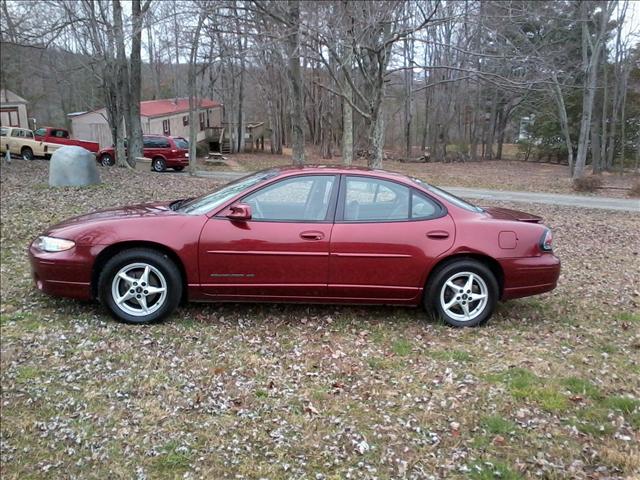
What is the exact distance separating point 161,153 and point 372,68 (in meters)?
16.1

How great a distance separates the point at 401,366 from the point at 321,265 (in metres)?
1.13

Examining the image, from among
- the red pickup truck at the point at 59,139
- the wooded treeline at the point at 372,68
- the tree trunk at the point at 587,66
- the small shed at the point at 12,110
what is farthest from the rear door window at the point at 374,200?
the small shed at the point at 12,110

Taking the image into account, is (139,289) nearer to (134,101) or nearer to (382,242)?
(382,242)

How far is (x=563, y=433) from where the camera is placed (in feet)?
10.3

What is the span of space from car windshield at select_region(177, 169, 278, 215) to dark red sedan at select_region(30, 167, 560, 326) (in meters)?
0.02

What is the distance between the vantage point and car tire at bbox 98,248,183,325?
177 inches

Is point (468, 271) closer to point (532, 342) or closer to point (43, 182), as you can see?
point (532, 342)

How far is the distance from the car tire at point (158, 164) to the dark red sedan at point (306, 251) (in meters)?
20.7

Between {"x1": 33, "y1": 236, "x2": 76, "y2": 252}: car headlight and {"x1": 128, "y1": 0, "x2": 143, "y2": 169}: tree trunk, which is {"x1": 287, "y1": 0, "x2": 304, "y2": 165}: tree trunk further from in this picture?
{"x1": 33, "y1": 236, "x2": 76, "y2": 252}: car headlight

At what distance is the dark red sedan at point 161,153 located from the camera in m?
24.5

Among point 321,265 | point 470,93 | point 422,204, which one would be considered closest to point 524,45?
point 422,204

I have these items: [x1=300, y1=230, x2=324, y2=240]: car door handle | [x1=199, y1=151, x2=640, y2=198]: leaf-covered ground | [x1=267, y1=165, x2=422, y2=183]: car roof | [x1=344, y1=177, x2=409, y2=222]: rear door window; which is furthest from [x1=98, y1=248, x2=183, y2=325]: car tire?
[x1=199, y1=151, x2=640, y2=198]: leaf-covered ground

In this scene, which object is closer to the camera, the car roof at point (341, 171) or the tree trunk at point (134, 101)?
the car roof at point (341, 171)

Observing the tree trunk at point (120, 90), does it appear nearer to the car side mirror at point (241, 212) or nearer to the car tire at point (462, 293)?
the car side mirror at point (241, 212)
